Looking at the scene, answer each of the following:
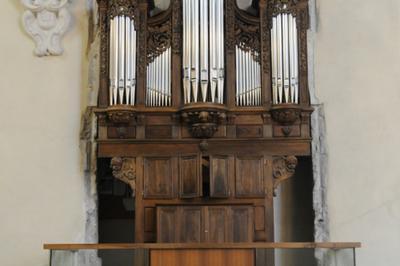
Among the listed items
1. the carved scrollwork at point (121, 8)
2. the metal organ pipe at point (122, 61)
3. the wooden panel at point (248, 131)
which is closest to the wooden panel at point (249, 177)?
the wooden panel at point (248, 131)

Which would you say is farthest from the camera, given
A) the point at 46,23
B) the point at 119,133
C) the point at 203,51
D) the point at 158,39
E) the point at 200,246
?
the point at 46,23

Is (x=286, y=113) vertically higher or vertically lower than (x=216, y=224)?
higher

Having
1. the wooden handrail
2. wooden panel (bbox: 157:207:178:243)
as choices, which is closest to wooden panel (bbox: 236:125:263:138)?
wooden panel (bbox: 157:207:178:243)

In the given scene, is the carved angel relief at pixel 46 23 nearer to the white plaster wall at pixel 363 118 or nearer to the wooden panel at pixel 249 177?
the wooden panel at pixel 249 177

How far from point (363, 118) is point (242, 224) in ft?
5.55

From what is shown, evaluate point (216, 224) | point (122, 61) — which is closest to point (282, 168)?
point (216, 224)

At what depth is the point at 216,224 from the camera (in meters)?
6.86

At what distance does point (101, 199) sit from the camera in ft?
26.2

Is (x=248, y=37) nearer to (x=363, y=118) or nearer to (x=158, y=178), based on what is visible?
(x=363, y=118)

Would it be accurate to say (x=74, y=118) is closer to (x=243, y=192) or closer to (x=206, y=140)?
(x=206, y=140)

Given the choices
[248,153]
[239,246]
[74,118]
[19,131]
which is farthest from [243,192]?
[19,131]

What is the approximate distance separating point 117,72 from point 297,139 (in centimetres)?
189

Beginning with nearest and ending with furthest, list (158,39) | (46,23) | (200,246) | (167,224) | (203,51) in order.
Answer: (200,246) → (167,224) → (203,51) → (158,39) → (46,23)

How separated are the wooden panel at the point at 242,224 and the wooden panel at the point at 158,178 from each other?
670 millimetres
